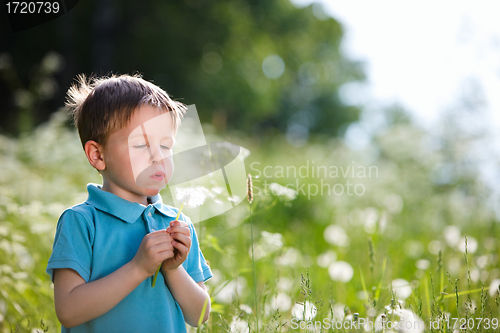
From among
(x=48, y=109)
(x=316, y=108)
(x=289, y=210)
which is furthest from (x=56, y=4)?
(x=316, y=108)

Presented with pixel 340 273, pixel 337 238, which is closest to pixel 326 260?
pixel 340 273

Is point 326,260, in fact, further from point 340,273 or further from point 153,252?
point 153,252

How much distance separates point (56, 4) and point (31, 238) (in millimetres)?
1675

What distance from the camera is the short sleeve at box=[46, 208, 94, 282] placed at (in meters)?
0.98

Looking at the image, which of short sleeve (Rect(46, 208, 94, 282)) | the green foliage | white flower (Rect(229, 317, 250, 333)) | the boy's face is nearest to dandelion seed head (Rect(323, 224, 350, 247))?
white flower (Rect(229, 317, 250, 333))

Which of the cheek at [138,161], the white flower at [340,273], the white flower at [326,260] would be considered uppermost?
the cheek at [138,161]

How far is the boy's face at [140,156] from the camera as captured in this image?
3.58 ft

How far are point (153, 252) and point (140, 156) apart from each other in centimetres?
28

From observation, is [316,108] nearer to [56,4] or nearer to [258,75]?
[258,75]

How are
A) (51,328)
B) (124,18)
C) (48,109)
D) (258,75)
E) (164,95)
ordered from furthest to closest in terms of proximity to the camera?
(258,75), (124,18), (48,109), (51,328), (164,95)

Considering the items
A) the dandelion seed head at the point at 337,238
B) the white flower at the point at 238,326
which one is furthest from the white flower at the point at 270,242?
the dandelion seed head at the point at 337,238

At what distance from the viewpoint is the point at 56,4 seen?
2791 mm

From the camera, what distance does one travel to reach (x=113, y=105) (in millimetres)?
1118

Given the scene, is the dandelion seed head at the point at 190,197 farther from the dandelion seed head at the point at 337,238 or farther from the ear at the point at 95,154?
the dandelion seed head at the point at 337,238
